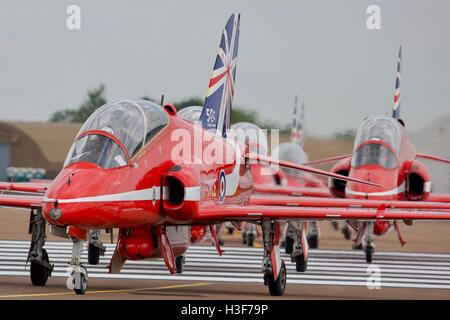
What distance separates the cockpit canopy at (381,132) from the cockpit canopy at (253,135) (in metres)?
4.74

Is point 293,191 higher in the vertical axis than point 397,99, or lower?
lower

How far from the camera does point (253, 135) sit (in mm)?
31531

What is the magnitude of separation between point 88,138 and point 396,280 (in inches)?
288

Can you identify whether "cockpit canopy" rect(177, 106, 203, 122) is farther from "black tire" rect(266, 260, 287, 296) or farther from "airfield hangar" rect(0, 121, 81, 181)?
"airfield hangar" rect(0, 121, 81, 181)

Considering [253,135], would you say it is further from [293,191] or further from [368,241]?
[368,241]

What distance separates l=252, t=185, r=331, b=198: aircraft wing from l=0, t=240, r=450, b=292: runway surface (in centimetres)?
139

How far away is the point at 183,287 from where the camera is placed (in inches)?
690

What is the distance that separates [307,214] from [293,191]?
40.0 feet

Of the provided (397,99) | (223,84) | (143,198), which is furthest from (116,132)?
(397,99)

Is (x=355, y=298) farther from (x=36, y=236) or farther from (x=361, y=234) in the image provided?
(x=361, y=234)

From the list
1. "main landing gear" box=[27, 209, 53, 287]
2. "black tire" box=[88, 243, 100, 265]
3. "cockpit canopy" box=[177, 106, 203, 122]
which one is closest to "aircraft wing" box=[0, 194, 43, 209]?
"main landing gear" box=[27, 209, 53, 287]

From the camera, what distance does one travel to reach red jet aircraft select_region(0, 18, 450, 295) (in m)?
14.5
